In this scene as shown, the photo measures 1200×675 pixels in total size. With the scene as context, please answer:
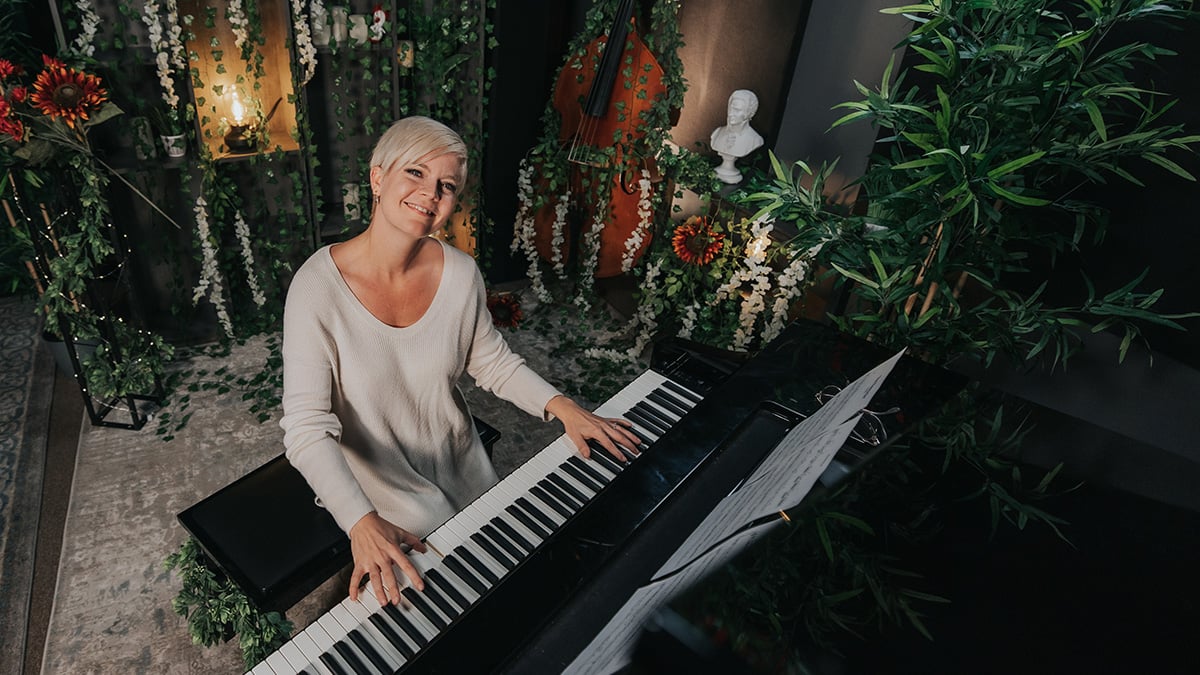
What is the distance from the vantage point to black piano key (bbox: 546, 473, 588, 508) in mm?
1539

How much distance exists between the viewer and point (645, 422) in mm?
1771

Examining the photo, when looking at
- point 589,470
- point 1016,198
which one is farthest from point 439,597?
point 1016,198

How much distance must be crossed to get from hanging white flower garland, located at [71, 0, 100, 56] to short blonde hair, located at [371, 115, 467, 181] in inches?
Result: 84.7

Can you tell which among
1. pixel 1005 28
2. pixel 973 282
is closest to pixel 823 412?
pixel 1005 28

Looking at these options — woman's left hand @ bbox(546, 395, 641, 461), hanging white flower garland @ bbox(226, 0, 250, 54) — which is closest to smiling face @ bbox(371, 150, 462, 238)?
woman's left hand @ bbox(546, 395, 641, 461)

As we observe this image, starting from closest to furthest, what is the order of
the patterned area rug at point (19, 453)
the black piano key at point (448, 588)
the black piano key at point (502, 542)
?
the black piano key at point (448, 588) < the black piano key at point (502, 542) < the patterned area rug at point (19, 453)

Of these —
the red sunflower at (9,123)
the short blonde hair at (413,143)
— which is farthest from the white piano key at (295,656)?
the red sunflower at (9,123)

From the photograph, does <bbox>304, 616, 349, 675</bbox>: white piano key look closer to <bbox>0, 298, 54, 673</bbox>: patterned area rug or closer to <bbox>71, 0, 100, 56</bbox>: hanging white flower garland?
<bbox>0, 298, 54, 673</bbox>: patterned area rug

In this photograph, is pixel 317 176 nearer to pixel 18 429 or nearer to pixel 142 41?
pixel 142 41

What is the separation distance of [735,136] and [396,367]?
2.01 metres

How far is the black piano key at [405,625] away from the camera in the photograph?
1.21 meters

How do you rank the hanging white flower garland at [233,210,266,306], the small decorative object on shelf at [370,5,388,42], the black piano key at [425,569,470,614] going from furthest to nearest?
1. the hanging white flower garland at [233,210,266,306]
2. the small decorative object on shelf at [370,5,388,42]
3. the black piano key at [425,569,470,614]

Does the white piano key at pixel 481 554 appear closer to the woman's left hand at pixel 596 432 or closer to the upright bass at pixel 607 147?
the woman's left hand at pixel 596 432

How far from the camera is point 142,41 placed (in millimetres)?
2932
